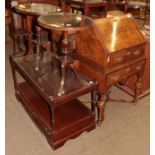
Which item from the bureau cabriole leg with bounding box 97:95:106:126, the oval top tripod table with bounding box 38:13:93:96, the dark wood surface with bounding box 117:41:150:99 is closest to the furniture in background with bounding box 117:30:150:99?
the dark wood surface with bounding box 117:41:150:99

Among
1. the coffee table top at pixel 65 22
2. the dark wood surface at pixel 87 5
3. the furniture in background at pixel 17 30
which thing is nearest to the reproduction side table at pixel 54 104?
the coffee table top at pixel 65 22

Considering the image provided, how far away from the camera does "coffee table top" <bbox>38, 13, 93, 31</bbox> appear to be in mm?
1598

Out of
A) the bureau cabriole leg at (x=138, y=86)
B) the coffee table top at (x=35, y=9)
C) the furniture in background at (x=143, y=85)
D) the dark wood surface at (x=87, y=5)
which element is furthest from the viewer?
the dark wood surface at (x=87, y=5)

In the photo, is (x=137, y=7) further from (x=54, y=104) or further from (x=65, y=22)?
(x=54, y=104)

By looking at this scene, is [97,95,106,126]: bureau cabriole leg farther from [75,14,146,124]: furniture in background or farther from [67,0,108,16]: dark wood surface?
[67,0,108,16]: dark wood surface

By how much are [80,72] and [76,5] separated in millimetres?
2234

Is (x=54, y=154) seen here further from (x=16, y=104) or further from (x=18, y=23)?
(x=18, y=23)

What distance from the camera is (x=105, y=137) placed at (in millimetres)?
2047

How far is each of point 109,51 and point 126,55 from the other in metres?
0.23

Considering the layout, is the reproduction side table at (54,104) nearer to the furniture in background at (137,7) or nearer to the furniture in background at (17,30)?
the furniture in background at (17,30)

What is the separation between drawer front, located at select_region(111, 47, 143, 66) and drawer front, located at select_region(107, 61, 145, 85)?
0.28 ft

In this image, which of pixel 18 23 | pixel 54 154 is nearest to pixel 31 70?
pixel 54 154

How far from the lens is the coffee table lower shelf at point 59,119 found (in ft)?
6.18

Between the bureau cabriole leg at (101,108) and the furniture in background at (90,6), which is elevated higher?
the furniture in background at (90,6)
